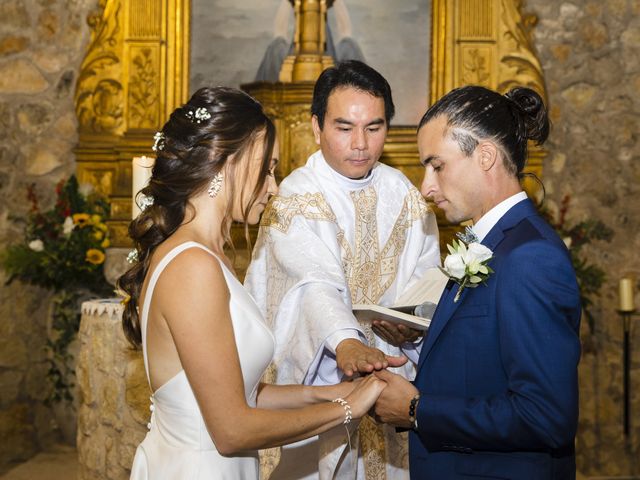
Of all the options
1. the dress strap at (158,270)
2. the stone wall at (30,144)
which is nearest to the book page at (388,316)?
the dress strap at (158,270)

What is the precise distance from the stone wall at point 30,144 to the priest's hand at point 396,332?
12.5ft

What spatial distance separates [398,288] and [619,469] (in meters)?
3.49

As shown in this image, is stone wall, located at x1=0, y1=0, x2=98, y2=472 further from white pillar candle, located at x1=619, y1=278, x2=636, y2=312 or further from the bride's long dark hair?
the bride's long dark hair

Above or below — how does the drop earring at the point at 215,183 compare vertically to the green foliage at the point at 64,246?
above

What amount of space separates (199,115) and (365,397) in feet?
2.80

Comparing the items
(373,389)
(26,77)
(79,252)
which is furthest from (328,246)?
(26,77)

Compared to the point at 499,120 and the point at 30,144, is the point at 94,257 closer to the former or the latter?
the point at 30,144

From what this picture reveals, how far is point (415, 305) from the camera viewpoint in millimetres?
2943

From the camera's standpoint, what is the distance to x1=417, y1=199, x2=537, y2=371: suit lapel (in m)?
2.15

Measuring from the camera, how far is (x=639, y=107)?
6129mm

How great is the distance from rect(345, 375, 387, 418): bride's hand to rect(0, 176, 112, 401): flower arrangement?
3.67 metres

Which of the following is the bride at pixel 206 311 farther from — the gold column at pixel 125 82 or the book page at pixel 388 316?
the gold column at pixel 125 82

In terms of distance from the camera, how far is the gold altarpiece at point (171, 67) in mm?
6008

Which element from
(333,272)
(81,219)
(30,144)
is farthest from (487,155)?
(30,144)
